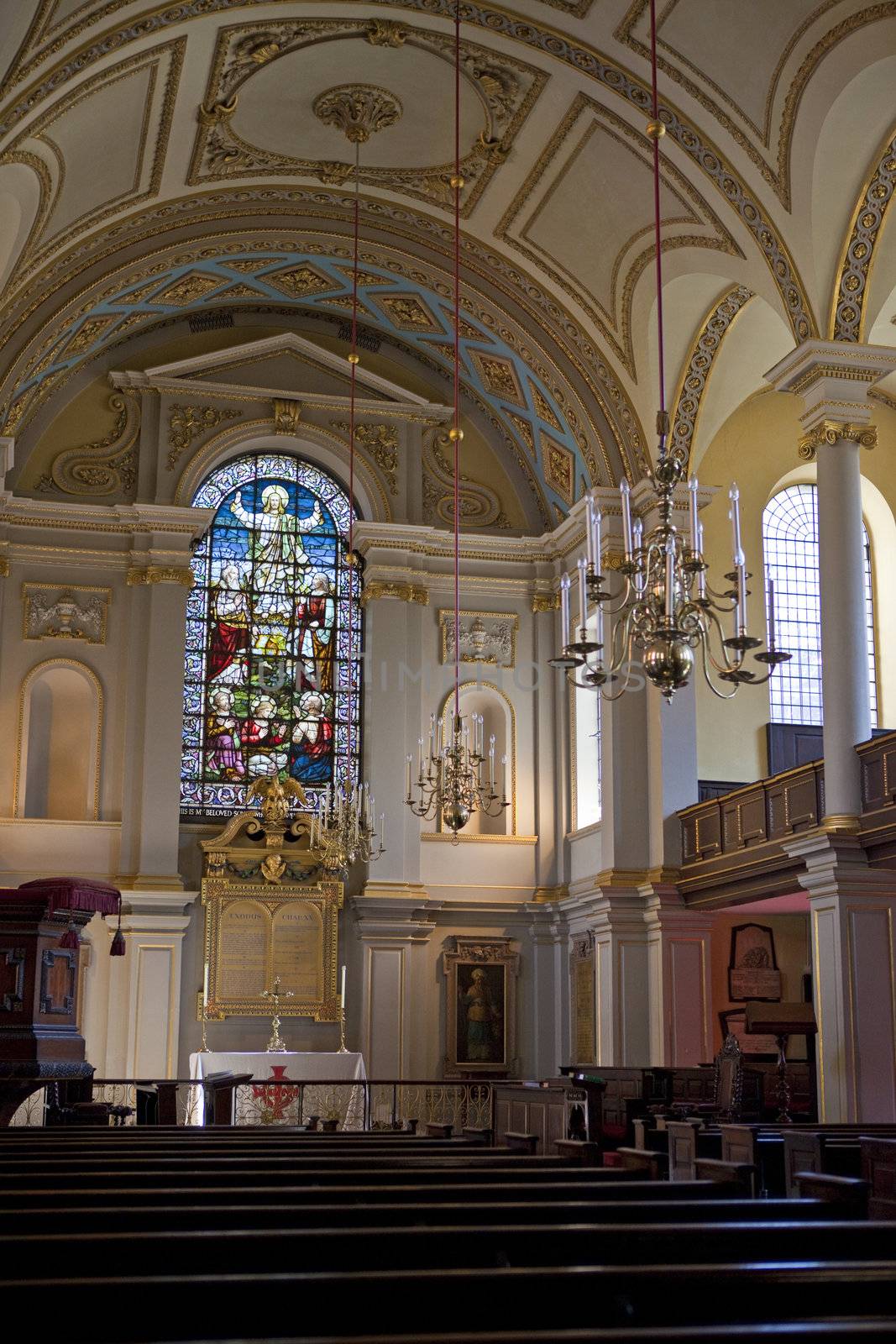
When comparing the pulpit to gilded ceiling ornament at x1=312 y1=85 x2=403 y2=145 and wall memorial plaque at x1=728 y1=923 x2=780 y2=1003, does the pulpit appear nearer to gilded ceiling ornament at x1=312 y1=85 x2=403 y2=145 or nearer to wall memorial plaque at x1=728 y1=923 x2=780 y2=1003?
gilded ceiling ornament at x1=312 y1=85 x2=403 y2=145

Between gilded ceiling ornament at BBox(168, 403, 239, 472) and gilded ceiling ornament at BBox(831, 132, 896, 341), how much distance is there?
862 centimetres

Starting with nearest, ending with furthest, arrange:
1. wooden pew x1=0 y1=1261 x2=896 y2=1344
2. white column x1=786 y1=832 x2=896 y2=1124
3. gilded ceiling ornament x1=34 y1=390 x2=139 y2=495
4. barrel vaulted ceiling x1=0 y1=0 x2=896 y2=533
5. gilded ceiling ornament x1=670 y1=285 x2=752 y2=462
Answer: wooden pew x1=0 y1=1261 x2=896 y2=1344
white column x1=786 y1=832 x2=896 y2=1124
barrel vaulted ceiling x1=0 y1=0 x2=896 y2=533
gilded ceiling ornament x1=670 y1=285 x2=752 y2=462
gilded ceiling ornament x1=34 y1=390 x2=139 y2=495

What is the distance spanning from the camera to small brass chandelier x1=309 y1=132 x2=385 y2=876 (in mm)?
16062

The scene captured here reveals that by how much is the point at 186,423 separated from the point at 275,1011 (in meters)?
7.68

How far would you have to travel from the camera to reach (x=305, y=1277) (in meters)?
2.77

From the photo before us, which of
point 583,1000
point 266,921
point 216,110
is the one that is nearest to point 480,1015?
point 583,1000

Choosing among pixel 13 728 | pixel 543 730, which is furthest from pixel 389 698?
pixel 13 728

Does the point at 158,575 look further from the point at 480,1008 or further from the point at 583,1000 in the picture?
the point at 583,1000

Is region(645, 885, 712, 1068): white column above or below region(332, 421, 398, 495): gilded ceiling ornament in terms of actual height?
below

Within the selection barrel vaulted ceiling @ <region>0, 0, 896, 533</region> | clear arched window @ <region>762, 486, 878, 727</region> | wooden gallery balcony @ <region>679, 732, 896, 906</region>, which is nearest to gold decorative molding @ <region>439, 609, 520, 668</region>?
barrel vaulted ceiling @ <region>0, 0, 896, 533</region>

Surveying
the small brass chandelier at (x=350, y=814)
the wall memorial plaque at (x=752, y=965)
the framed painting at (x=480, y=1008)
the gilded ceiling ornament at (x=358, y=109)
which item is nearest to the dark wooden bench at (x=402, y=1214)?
the small brass chandelier at (x=350, y=814)

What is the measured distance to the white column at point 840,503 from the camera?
13.3m

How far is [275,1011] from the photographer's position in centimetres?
1805

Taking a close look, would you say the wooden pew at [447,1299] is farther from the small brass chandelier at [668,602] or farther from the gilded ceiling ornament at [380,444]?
the gilded ceiling ornament at [380,444]
